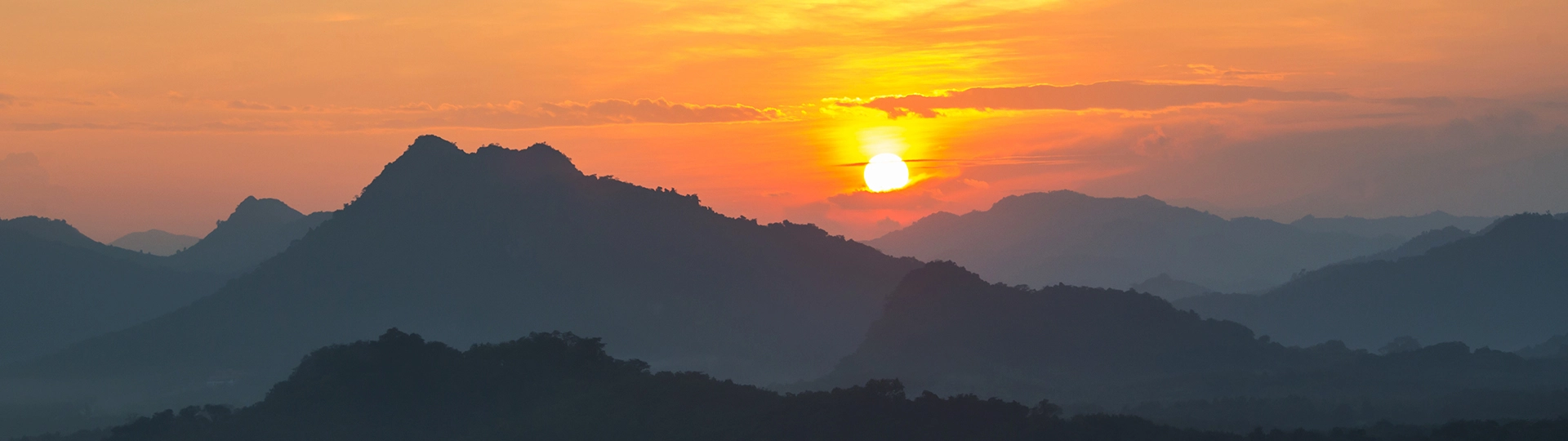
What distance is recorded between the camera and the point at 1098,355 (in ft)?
537

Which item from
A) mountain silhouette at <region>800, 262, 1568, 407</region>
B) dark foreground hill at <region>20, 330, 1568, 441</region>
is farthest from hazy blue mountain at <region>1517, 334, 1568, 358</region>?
dark foreground hill at <region>20, 330, 1568, 441</region>

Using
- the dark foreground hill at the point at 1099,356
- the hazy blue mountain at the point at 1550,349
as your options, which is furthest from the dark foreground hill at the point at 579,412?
the hazy blue mountain at the point at 1550,349

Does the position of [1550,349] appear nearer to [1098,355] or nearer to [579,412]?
[1098,355]

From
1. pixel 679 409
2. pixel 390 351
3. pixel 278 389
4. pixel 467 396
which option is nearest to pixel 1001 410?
pixel 679 409

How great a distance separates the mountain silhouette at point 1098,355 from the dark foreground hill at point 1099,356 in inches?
6.5

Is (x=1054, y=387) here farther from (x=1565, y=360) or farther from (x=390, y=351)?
(x=390, y=351)

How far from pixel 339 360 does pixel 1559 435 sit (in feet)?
280

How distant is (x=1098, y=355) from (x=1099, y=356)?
8.9 inches

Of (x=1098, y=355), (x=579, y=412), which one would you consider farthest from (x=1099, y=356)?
(x=579, y=412)

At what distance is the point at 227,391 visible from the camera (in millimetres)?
191875

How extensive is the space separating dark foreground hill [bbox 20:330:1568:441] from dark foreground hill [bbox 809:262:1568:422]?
4805 cm

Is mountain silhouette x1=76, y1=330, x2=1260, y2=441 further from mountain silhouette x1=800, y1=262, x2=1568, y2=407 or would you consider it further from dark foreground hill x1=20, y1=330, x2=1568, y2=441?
mountain silhouette x1=800, y1=262, x2=1568, y2=407

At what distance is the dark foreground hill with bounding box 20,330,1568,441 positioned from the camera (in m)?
86.8

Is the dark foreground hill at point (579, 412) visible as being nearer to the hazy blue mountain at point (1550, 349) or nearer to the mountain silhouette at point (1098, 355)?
the mountain silhouette at point (1098, 355)
